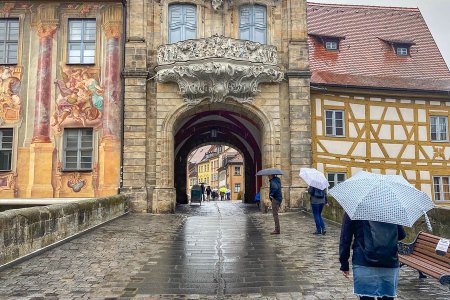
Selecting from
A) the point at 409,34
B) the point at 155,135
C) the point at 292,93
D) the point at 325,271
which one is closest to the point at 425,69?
the point at 409,34

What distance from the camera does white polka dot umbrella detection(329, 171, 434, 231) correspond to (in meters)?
3.66

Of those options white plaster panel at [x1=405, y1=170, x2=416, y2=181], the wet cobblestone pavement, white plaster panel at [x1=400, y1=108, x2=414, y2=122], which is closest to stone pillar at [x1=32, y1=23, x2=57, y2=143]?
the wet cobblestone pavement

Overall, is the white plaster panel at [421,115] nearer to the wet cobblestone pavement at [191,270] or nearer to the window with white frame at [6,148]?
the wet cobblestone pavement at [191,270]

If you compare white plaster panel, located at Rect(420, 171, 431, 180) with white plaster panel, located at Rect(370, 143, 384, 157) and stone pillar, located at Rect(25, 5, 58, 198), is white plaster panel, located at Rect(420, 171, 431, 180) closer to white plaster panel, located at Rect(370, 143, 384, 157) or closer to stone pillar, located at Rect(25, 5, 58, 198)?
white plaster panel, located at Rect(370, 143, 384, 157)

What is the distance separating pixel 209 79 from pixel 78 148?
19.1 feet

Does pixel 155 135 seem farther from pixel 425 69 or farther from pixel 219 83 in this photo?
pixel 425 69

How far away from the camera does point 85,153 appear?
57.9 ft

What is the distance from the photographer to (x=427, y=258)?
5.98 meters

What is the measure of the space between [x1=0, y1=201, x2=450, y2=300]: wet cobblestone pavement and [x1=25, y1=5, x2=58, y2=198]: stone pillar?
711 centimetres

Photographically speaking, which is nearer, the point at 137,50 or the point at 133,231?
the point at 133,231

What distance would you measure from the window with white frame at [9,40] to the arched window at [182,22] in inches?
244

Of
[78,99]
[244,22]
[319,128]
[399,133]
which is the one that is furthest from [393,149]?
[78,99]

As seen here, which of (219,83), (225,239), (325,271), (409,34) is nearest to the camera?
(325,271)

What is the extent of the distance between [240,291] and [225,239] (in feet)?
15.2
